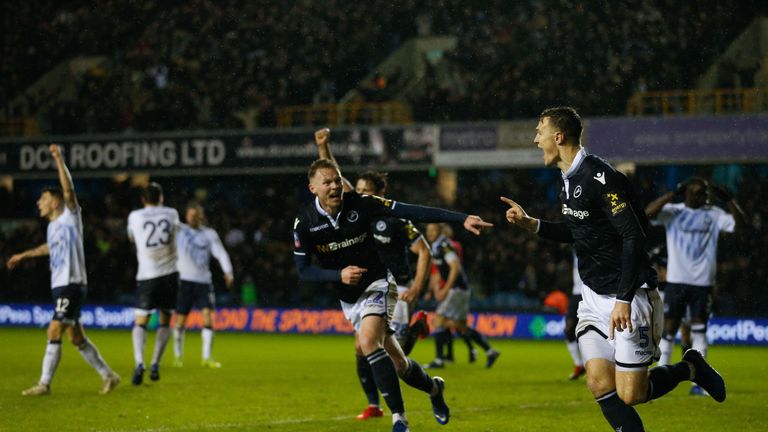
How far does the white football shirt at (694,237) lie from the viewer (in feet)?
41.4

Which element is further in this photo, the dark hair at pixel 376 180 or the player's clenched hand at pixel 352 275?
the dark hair at pixel 376 180

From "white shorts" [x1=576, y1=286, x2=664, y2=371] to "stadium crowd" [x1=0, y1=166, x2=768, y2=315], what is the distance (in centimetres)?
1619

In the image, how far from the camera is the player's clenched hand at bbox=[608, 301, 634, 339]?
22.2ft

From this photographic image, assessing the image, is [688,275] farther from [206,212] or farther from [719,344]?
[206,212]

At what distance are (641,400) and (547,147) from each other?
1.65 meters

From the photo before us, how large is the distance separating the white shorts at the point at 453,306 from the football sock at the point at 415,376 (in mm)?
7816

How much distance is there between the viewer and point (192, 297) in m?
18.0

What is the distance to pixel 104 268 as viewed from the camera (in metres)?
31.1

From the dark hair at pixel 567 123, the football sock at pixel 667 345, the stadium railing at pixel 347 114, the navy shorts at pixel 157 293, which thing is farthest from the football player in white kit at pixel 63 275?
the stadium railing at pixel 347 114

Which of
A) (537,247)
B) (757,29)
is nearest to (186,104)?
(537,247)

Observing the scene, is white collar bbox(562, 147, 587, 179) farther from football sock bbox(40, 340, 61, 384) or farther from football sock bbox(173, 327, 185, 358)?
football sock bbox(173, 327, 185, 358)

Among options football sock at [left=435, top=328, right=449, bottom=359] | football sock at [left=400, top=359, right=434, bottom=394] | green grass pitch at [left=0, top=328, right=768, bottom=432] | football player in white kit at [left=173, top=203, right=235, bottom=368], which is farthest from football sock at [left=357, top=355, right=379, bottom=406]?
football player in white kit at [left=173, top=203, right=235, bottom=368]

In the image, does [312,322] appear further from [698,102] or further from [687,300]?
[687,300]

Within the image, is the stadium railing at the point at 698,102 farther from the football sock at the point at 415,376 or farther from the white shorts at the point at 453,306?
the football sock at the point at 415,376
